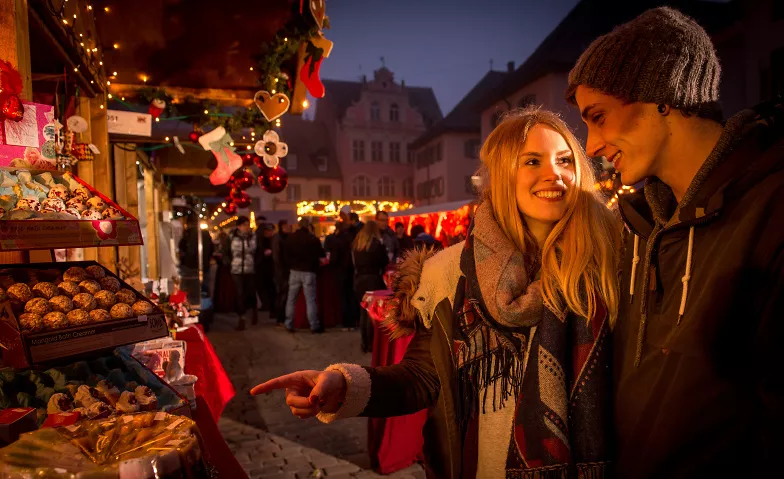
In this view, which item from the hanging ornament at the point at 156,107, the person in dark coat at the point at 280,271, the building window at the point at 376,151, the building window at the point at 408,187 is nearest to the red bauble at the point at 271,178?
the hanging ornament at the point at 156,107

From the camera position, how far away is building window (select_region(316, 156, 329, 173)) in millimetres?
38344

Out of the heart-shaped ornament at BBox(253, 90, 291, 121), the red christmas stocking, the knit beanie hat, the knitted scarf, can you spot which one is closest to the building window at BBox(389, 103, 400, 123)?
the heart-shaped ornament at BBox(253, 90, 291, 121)

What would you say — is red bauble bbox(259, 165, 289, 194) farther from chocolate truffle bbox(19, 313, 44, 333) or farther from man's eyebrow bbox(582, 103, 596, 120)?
man's eyebrow bbox(582, 103, 596, 120)

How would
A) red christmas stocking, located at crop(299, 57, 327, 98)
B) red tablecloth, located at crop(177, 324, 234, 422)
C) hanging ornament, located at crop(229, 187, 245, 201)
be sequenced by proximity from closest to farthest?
1. red tablecloth, located at crop(177, 324, 234, 422)
2. red christmas stocking, located at crop(299, 57, 327, 98)
3. hanging ornament, located at crop(229, 187, 245, 201)

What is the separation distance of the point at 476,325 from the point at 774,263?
0.80 metres

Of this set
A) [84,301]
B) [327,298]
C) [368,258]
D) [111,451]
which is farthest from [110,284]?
[327,298]

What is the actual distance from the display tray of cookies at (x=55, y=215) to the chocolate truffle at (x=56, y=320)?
27 cm

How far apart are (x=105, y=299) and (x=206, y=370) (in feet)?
4.74

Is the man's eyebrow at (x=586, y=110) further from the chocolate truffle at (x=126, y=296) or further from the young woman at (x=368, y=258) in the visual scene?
the young woman at (x=368, y=258)

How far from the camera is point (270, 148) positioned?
5895 mm

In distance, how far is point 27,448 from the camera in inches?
42.8

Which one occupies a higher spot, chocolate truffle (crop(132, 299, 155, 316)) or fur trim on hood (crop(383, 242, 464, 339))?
fur trim on hood (crop(383, 242, 464, 339))

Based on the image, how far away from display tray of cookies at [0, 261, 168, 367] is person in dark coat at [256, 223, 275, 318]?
7.69m

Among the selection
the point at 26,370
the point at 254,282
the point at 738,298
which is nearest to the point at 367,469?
the point at 26,370
